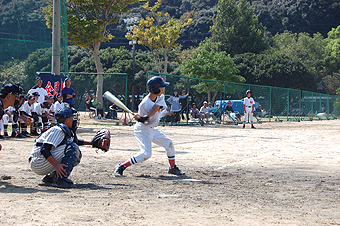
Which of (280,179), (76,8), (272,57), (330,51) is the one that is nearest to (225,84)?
(76,8)

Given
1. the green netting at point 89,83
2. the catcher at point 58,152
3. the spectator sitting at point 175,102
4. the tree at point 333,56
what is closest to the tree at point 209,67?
the green netting at point 89,83

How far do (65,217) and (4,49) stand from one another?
11748 mm

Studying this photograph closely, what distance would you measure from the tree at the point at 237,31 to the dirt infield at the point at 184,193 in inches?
2316

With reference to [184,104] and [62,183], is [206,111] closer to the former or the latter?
[184,104]

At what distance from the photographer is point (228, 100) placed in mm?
23750

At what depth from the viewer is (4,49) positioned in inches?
546

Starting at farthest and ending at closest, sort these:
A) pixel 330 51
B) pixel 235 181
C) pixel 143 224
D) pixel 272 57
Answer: pixel 330 51, pixel 272 57, pixel 235 181, pixel 143 224

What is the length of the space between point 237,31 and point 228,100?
4714 cm

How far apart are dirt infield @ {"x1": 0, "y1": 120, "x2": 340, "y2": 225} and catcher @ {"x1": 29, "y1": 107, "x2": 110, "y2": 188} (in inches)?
9.5

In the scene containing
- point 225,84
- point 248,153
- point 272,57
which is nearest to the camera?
point 248,153

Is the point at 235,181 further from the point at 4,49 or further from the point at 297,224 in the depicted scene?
the point at 4,49

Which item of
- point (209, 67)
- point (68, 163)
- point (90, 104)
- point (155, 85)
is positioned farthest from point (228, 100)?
point (209, 67)

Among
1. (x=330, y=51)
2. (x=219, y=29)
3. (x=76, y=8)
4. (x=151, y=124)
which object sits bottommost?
(x=151, y=124)

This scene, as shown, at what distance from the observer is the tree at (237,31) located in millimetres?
66438
